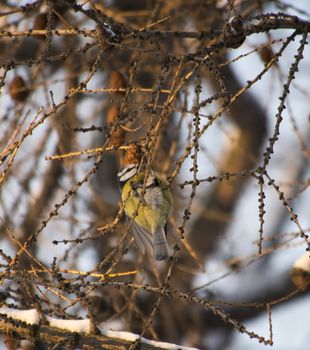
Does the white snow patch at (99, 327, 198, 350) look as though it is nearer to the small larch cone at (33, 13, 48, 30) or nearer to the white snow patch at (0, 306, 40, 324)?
the white snow patch at (0, 306, 40, 324)

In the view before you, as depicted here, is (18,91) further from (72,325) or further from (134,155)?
(72,325)

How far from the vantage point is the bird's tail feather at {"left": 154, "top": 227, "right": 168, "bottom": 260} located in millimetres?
3375

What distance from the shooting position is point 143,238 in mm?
3525

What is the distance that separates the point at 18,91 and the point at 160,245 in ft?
3.56

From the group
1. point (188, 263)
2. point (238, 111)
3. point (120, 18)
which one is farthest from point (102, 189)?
point (120, 18)

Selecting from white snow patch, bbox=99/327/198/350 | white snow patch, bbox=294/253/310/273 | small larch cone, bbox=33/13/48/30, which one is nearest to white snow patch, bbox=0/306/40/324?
white snow patch, bbox=99/327/198/350

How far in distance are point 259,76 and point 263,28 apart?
226 millimetres

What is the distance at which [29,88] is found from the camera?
3623mm

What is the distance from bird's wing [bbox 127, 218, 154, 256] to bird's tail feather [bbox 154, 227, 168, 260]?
2 centimetres

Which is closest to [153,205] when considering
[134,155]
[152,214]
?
[152,214]

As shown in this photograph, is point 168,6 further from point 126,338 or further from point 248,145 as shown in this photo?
point 248,145

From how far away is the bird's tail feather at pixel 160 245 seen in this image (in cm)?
338

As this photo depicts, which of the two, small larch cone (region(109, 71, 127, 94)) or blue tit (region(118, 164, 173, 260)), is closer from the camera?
small larch cone (region(109, 71, 127, 94))

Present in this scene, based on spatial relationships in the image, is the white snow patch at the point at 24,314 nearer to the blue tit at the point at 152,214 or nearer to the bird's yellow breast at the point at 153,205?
the blue tit at the point at 152,214
